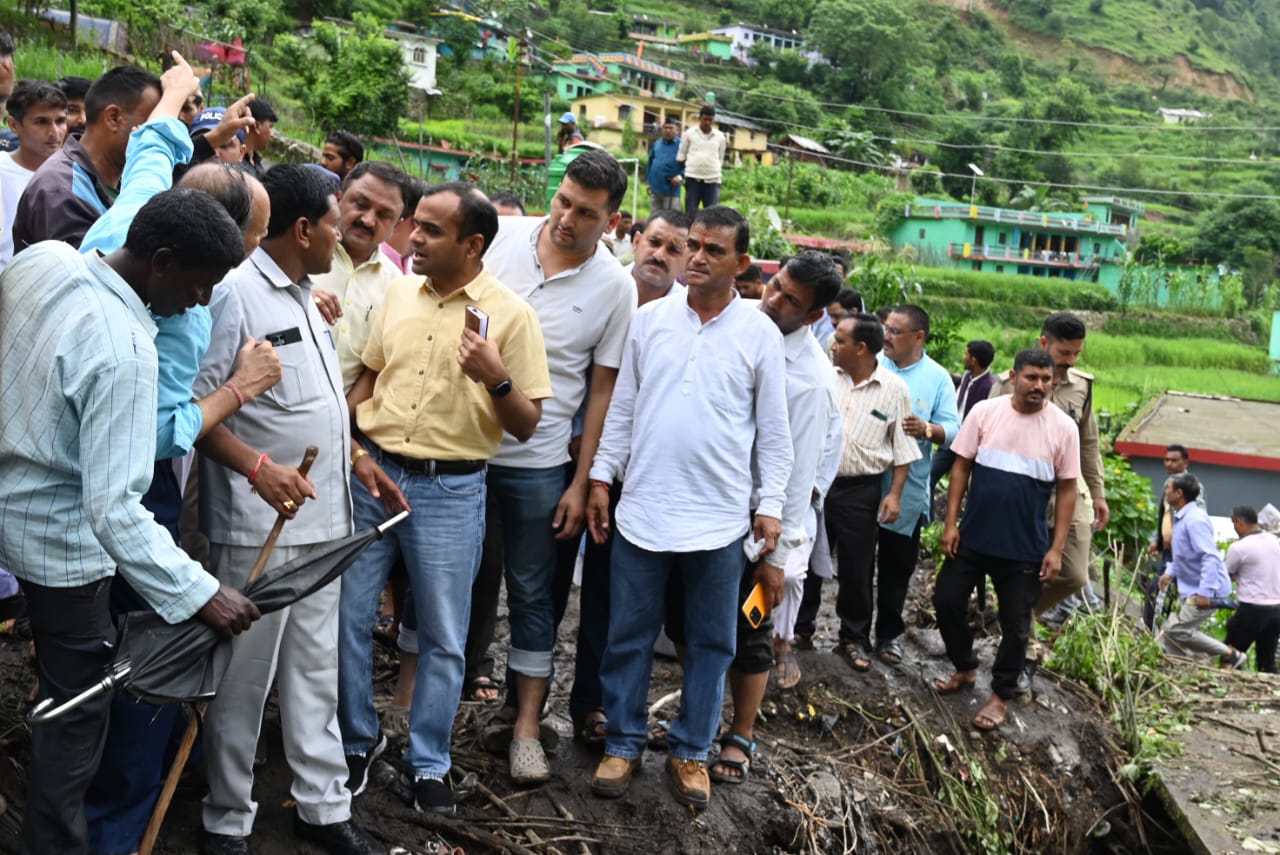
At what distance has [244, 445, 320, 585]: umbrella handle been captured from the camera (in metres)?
3.09

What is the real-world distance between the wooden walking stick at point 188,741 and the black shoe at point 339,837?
0.42 m

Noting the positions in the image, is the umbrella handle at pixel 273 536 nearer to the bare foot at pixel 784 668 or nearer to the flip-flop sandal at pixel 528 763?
the flip-flop sandal at pixel 528 763

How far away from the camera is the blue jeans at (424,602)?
3.71 m

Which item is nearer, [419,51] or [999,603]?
[999,603]

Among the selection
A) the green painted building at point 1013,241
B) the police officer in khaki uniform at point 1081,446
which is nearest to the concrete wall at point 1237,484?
the police officer in khaki uniform at point 1081,446

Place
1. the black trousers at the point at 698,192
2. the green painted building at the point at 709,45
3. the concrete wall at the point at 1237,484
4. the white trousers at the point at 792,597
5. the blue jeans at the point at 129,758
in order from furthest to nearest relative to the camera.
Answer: the green painted building at the point at 709,45 < the concrete wall at the point at 1237,484 < the black trousers at the point at 698,192 < the white trousers at the point at 792,597 < the blue jeans at the point at 129,758

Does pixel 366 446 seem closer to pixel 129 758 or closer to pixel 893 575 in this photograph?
pixel 129 758

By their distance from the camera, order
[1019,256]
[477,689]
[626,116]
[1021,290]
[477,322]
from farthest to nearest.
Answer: [626,116] < [1019,256] < [1021,290] < [477,689] < [477,322]

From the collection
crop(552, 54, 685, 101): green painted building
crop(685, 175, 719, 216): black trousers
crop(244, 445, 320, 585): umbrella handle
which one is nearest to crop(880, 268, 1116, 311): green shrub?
crop(552, 54, 685, 101): green painted building

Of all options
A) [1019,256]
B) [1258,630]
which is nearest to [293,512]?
[1258,630]

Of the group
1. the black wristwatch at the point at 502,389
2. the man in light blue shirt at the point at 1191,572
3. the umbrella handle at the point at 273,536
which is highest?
the black wristwatch at the point at 502,389

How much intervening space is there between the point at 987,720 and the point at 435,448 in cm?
368

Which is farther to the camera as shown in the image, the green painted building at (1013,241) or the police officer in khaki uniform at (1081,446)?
the green painted building at (1013,241)

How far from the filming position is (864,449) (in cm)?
598
